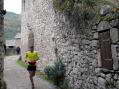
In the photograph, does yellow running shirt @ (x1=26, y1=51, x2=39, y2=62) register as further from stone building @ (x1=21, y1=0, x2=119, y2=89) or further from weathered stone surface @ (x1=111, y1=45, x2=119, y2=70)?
weathered stone surface @ (x1=111, y1=45, x2=119, y2=70)

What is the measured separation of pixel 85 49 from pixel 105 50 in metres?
1.14

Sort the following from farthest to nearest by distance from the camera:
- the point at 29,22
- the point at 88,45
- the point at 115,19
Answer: the point at 29,22 → the point at 88,45 → the point at 115,19

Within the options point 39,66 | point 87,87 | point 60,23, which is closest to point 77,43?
point 87,87

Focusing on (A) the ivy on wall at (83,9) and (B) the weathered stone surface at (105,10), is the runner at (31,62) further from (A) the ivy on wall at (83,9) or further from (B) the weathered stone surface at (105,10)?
(B) the weathered stone surface at (105,10)

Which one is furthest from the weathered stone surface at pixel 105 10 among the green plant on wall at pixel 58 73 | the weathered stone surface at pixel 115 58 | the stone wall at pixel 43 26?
the stone wall at pixel 43 26

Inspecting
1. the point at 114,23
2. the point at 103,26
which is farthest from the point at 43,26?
the point at 114,23

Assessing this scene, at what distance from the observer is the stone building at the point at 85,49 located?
634 centimetres

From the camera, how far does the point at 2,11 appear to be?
26.7 ft

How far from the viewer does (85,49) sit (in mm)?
7703

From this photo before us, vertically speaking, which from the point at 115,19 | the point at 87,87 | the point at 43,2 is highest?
the point at 43,2

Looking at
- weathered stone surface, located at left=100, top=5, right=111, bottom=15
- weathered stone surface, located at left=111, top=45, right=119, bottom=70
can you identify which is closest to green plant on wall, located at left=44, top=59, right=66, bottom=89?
weathered stone surface, located at left=100, top=5, right=111, bottom=15

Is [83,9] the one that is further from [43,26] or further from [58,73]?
[43,26]

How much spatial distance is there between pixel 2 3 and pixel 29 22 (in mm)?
9874

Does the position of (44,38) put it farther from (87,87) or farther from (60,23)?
(87,87)
